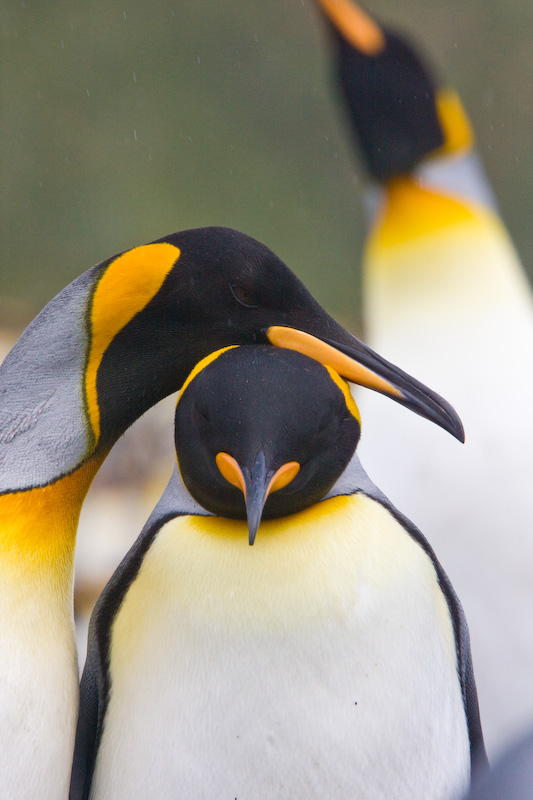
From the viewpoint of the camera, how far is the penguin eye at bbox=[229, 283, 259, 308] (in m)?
1.08

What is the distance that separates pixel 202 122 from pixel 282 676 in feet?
14.3

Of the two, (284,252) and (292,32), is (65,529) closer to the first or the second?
(284,252)

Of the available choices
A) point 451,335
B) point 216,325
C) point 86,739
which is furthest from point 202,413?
point 451,335

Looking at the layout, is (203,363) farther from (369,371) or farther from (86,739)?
(86,739)

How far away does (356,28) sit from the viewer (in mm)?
2248

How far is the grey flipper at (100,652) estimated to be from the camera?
1.04m

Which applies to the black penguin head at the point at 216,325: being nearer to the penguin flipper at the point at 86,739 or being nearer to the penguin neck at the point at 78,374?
the penguin neck at the point at 78,374

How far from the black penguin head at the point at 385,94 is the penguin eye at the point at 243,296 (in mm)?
1284

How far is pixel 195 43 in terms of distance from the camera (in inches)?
189

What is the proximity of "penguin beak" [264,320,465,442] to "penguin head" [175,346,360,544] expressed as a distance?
0.04 m

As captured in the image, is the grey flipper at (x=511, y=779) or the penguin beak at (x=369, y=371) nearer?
the grey flipper at (x=511, y=779)

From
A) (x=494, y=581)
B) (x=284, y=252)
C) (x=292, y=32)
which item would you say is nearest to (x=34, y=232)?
(x=284, y=252)

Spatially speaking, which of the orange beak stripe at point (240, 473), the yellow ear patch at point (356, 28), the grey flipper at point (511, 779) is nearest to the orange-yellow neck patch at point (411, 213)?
the yellow ear patch at point (356, 28)

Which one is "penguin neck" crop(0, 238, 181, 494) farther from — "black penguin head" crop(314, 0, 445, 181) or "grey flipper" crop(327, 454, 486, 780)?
"black penguin head" crop(314, 0, 445, 181)
